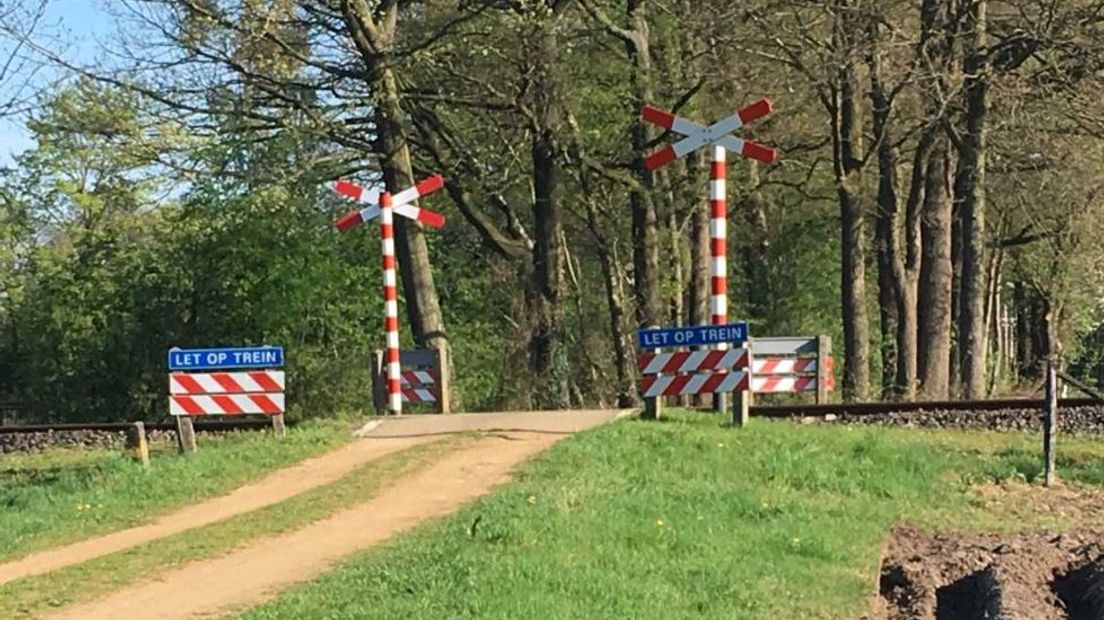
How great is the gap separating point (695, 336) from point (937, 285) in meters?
10.2

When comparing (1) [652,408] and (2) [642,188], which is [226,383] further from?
(2) [642,188]

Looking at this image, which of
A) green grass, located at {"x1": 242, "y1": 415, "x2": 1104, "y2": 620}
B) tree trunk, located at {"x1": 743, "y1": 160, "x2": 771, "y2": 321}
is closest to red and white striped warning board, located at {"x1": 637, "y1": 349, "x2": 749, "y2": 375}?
green grass, located at {"x1": 242, "y1": 415, "x2": 1104, "y2": 620}

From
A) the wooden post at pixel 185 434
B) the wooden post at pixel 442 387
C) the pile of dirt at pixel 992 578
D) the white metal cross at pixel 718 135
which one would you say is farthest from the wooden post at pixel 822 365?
the wooden post at pixel 185 434

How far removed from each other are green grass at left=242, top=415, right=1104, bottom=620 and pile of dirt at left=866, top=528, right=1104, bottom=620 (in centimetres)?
26

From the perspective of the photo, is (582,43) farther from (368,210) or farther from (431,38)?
(368,210)

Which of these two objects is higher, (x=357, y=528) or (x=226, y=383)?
(x=226, y=383)

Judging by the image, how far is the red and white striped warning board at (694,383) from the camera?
16188 millimetres

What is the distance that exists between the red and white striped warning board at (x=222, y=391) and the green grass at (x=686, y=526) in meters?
4.19

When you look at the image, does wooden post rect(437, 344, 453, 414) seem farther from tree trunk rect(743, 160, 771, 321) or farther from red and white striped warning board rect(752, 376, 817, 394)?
tree trunk rect(743, 160, 771, 321)

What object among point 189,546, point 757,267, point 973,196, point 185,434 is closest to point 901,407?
point 973,196

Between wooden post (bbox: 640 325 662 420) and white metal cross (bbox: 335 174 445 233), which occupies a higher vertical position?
white metal cross (bbox: 335 174 445 233)

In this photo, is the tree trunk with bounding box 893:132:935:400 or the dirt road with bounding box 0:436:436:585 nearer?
the dirt road with bounding box 0:436:436:585

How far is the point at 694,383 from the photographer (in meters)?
16.4

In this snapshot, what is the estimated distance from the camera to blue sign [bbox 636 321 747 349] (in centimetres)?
1609
